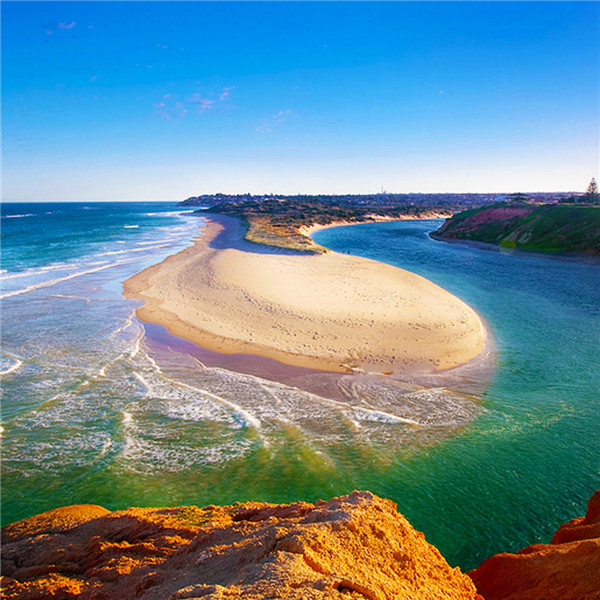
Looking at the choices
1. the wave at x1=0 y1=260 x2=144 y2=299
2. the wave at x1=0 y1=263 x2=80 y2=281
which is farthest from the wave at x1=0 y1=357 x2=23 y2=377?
the wave at x1=0 y1=263 x2=80 y2=281

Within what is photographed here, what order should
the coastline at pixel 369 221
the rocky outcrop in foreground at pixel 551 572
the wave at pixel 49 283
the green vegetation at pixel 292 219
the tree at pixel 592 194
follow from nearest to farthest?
the rocky outcrop in foreground at pixel 551 572
the wave at pixel 49 283
the green vegetation at pixel 292 219
the tree at pixel 592 194
the coastline at pixel 369 221

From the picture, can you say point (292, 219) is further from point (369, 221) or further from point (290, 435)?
point (290, 435)

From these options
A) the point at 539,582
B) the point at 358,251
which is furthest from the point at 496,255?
the point at 539,582

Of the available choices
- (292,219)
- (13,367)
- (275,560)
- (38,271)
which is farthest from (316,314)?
(292,219)

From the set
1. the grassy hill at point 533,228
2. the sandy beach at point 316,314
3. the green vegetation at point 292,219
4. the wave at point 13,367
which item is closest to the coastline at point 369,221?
the green vegetation at point 292,219

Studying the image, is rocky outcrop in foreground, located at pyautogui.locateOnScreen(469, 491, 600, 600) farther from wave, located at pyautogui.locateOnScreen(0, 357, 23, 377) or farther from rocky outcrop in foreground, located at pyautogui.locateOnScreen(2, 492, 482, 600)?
wave, located at pyautogui.locateOnScreen(0, 357, 23, 377)

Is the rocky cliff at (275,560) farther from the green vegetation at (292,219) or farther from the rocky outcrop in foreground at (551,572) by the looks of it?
the green vegetation at (292,219)

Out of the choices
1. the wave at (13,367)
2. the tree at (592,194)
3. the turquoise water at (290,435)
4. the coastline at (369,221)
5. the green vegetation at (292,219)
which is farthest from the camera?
the coastline at (369,221)
